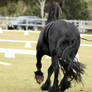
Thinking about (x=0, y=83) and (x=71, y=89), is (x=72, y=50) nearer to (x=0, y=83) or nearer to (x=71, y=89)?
(x=71, y=89)

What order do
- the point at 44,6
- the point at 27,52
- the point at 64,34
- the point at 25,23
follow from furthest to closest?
the point at 44,6, the point at 25,23, the point at 27,52, the point at 64,34

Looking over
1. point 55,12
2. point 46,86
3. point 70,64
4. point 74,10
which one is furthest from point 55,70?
point 74,10

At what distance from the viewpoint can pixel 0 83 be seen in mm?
7953

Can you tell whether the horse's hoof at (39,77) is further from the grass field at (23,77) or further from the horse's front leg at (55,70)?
the horse's front leg at (55,70)

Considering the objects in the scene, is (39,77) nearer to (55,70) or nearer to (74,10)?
(55,70)

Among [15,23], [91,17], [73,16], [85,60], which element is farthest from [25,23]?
[85,60]

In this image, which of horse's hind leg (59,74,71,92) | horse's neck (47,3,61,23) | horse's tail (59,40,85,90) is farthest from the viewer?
horse's neck (47,3,61,23)

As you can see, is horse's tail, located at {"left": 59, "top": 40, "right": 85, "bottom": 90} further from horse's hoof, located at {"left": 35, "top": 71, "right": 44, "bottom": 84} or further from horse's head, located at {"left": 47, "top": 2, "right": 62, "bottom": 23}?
horse's head, located at {"left": 47, "top": 2, "right": 62, "bottom": 23}

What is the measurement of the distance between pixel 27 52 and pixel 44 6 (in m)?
37.9

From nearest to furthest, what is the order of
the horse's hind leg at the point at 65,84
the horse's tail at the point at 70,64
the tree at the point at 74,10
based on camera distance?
the horse's tail at the point at 70,64 < the horse's hind leg at the point at 65,84 < the tree at the point at 74,10

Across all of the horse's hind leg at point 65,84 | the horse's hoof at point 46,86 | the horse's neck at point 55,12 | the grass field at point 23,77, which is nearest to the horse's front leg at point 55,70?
the grass field at point 23,77

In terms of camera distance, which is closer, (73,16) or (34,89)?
(34,89)

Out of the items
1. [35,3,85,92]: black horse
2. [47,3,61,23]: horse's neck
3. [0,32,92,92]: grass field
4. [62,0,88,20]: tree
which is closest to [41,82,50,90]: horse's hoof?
[0,32,92,92]: grass field

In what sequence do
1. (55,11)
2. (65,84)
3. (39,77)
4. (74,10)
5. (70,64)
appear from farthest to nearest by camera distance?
(74,10)
(39,77)
(55,11)
(65,84)
(70,64)
